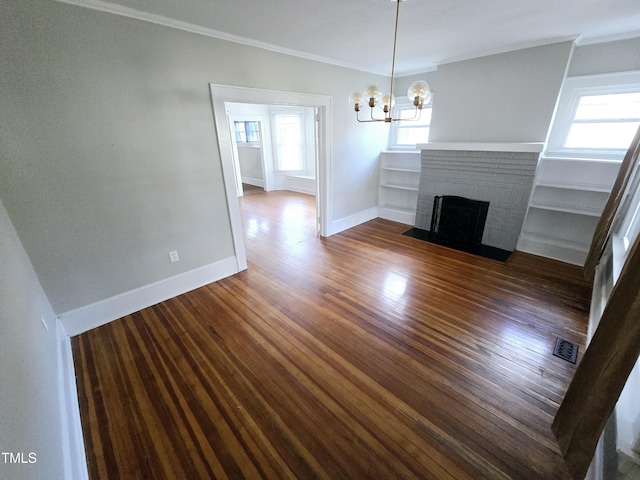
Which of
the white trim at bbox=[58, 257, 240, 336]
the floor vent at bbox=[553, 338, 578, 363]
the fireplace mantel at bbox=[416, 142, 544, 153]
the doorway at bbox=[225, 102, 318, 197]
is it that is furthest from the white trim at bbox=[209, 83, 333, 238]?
the floor vent at bbox=[553, 338, 578, 363]

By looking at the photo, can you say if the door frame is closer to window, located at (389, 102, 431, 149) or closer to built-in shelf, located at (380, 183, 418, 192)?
built-in shelf, located at (380, 183, 418, 192)

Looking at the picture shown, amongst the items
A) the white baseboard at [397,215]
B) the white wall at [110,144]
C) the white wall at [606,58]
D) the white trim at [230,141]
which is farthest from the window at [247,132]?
the white wall at [606,58]

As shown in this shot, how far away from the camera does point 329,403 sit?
1.71 m

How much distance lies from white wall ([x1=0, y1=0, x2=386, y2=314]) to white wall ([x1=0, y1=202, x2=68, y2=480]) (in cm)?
36

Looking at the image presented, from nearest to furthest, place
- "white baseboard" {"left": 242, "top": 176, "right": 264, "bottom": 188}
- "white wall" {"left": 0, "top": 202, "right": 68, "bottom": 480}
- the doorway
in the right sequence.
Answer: "white wall" {"left": 0, "top": 202, "right": 68, "bottom": 480} → the doorway → "white baseboard" {"left": 242, "top": 176, "right": 264, "bottom": 188}

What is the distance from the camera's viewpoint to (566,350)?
205 centimetres

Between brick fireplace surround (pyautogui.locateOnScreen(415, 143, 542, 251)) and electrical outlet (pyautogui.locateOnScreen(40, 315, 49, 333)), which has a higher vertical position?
brick fireplace surround (pyautogui.locateOnScreen(415, 143, 542, 251))

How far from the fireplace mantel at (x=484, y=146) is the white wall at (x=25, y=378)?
4.55m

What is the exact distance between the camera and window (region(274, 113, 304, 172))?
279 inches

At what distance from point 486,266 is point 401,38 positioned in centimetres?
284

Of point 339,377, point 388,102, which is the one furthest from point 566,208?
point 339,377

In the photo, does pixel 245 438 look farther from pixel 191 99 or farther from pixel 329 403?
pixel 191 99

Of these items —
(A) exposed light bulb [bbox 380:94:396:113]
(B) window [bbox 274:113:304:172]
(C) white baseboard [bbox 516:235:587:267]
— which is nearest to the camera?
(A) exposed light bulb [bbox 380:94:396:113]

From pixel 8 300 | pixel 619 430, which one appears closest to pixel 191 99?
pixel 8 300
